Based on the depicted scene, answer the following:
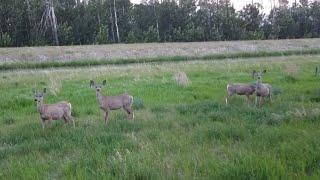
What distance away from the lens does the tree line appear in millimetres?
75938

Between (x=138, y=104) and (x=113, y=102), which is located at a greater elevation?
(x=113, y=102)

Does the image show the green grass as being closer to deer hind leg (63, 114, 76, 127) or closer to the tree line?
the tree line

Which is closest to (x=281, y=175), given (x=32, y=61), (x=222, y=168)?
(x=222, y=168)

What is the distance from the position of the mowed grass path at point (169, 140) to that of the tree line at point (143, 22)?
5348 cm

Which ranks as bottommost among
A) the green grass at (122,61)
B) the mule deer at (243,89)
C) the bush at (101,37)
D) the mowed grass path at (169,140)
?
the green grass at (122,61)

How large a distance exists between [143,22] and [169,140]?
88.0m

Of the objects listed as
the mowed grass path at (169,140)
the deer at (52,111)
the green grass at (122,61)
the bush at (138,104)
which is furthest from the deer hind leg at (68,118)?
the green grass at (122,61)

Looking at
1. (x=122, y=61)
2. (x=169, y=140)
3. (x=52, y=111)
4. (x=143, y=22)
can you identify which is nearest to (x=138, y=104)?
(x=52, y=111)

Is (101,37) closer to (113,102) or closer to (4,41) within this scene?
(4,41)

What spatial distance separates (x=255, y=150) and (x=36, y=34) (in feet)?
231

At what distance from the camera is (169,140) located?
10.3 m

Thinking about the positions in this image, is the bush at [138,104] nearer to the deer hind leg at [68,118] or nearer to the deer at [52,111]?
the deer hind leg at [68,118]

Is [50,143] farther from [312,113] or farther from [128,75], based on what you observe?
[128,75]

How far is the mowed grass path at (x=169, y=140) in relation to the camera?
25.8 ft
